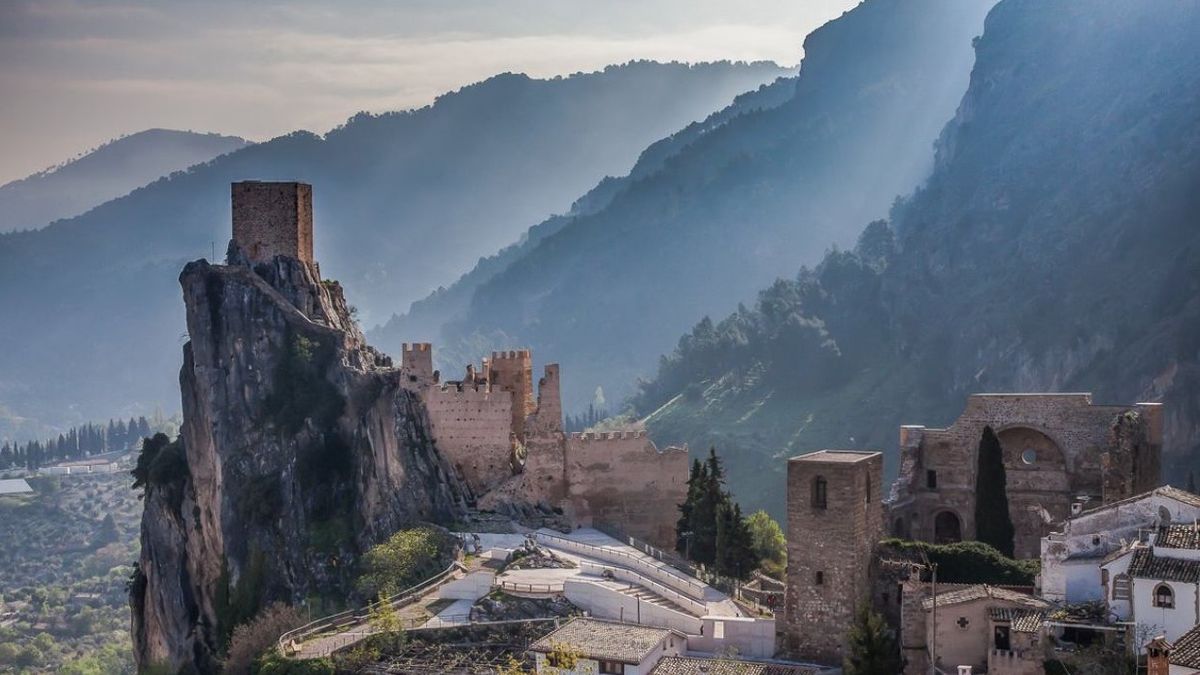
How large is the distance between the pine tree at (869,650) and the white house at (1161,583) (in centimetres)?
590

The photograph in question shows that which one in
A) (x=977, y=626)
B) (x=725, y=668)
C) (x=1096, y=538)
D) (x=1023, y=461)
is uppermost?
(x=1023, y=461)

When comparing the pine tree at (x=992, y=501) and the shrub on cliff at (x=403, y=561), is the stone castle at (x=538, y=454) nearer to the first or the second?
the shrub on cliff at (x=403, y=561)

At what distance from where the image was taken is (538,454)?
67562 millimetres

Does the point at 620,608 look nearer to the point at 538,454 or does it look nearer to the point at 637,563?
the point at 637,563

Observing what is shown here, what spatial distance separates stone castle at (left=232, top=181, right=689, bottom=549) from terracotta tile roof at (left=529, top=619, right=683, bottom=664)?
601 inches

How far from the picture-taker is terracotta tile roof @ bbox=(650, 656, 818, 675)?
47344 millimetres

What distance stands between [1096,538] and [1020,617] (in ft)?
12.0

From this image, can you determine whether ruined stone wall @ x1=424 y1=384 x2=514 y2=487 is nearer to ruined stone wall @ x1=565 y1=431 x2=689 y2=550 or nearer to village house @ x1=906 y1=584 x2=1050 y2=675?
ruined stone wall @ x1=565 y1=431 x2=689 y2=550

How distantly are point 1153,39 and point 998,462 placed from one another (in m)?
98.9

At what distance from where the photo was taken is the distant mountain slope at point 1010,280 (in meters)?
119

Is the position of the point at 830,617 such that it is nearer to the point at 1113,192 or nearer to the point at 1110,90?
the point at 1113,192

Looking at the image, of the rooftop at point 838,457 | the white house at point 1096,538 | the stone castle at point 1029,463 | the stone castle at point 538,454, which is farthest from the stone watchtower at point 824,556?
the stone castle at point 538,454

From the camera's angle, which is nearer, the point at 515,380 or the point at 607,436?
the point at 607,436

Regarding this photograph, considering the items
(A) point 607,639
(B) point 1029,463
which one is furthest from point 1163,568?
(B) point 1029,463
